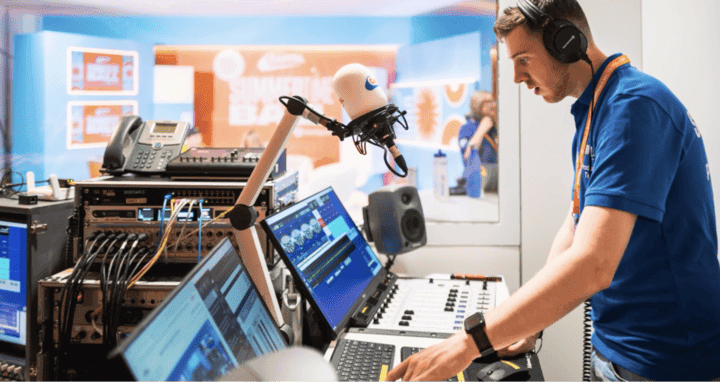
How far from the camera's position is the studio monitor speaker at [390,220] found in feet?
7.75

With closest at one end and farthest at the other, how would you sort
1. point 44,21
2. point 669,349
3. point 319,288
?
1. point 669,349
2. point 319,288
3. point 44,21

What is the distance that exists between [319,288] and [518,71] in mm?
811

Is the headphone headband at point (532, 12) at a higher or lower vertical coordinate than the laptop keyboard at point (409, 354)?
higher

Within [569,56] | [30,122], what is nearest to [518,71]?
[569,56]

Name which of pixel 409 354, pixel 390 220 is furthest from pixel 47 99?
pixel 409 354

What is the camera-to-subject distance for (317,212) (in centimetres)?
186

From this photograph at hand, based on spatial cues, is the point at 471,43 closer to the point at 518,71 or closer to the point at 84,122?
the point at 518,71

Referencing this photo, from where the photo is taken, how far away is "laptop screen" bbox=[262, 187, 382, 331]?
155 centimetres

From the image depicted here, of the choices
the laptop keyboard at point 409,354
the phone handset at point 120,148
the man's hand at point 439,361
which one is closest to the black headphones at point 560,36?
the man's hand at point 439,361

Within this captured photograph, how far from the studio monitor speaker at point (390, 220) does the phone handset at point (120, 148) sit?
100 centimetres

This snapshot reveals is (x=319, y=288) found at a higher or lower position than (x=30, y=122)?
lower

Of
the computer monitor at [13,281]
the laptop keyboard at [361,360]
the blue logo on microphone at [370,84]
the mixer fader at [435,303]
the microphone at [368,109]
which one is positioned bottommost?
the laptop keyboard at [361,360]

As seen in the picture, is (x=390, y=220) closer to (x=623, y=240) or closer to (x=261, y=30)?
(x=261, y=30)

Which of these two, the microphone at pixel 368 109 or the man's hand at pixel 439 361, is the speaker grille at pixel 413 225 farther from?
the man's hand at pixel 439 361
